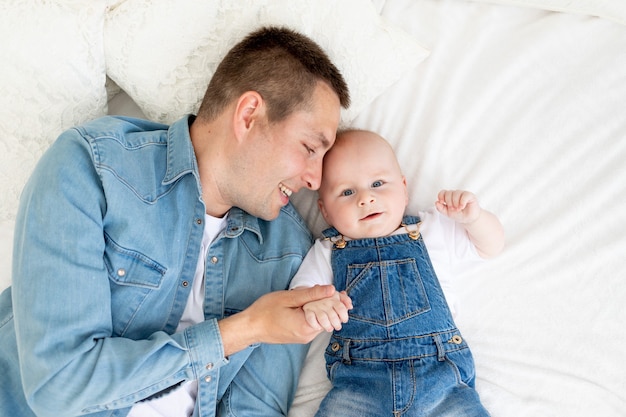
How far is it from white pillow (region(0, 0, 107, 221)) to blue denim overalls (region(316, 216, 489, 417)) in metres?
1.11

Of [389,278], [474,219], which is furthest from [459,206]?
[389,278]

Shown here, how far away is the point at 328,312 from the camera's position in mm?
1437

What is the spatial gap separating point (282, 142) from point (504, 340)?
96 centimetres

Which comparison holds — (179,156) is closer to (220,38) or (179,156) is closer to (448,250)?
(220,38)

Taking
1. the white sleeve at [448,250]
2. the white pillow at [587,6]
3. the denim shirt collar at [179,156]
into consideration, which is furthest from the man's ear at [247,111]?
the white pillow at [587,6]

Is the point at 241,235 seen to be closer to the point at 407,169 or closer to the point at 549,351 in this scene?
the point at 407,169

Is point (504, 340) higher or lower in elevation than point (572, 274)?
lower

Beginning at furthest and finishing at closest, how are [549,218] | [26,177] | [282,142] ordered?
[26,177] → [549,218] → [282,142]

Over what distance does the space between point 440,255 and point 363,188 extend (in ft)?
1.12

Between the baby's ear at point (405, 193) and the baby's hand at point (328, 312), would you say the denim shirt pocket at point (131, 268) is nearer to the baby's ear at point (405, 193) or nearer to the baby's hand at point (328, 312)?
the baby's hand at point (328, 312)

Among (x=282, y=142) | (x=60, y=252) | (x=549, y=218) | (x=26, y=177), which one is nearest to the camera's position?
(x=60, y=252)

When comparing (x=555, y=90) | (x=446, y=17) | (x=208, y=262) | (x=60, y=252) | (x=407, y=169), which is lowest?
(x=208, y=262)

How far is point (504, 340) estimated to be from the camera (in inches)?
70.1

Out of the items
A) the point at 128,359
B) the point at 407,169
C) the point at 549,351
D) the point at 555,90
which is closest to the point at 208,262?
the point at 128,359
